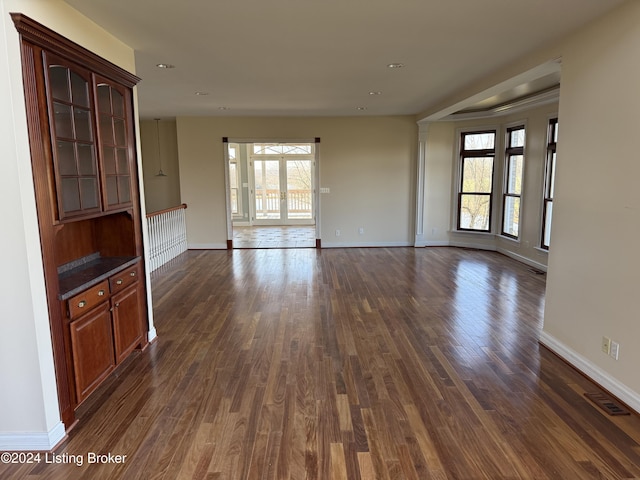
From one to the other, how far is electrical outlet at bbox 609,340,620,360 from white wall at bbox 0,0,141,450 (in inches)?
138

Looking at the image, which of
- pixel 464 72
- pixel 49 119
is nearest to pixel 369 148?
pixel 464 72

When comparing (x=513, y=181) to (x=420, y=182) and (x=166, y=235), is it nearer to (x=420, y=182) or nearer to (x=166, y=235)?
(x=420, y=182)

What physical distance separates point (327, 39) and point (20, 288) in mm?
2707

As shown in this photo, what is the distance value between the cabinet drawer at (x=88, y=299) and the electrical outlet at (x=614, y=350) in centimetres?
348

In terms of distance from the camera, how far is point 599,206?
2.91 m

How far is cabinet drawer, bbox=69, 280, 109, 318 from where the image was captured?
2438 millimetres

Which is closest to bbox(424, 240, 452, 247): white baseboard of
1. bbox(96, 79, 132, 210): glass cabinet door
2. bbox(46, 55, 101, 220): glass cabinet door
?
bbox(96, 79, 132, 210): glass cabinet door

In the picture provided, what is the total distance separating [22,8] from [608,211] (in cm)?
372

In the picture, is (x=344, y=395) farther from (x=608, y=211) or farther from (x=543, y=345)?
(x=608, y=211)

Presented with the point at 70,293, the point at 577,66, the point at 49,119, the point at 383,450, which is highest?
the point at 577,66

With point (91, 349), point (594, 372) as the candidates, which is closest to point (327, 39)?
point (91, 349)

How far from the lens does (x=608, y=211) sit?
9.25ft

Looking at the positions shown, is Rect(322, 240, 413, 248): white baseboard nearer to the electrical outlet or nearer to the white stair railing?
the white stair railing

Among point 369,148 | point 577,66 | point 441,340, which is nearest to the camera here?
point 577,66
